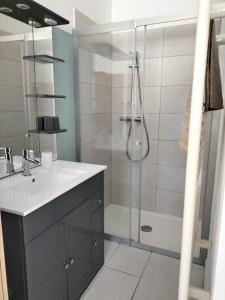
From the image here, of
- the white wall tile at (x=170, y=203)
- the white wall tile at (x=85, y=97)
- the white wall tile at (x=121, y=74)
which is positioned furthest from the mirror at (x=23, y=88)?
the white wall tile at (x=170, y=203)

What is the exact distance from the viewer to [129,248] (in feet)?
7.41

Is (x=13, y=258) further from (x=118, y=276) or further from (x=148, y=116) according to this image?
(x=148, y=116)

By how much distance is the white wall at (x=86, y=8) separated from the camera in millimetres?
1815

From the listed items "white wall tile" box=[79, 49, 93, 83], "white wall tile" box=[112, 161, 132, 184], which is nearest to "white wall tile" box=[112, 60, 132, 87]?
"white wall tile" box=[79, 49, 93, 83]

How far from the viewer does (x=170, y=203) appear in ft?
9.18

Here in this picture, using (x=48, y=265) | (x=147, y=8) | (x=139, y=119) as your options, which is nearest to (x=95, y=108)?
(x=139, y=119)

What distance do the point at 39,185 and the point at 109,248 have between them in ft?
3.59

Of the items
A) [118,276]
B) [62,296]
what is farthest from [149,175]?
[62,296]

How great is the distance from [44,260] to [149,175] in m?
1.84

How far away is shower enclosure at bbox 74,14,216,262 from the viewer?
7.65 feet

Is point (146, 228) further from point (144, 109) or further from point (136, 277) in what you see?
point (144, 109)

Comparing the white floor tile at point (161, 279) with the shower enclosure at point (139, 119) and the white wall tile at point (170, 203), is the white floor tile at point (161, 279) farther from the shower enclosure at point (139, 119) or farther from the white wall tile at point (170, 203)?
the white wall tile at point (170, 203)

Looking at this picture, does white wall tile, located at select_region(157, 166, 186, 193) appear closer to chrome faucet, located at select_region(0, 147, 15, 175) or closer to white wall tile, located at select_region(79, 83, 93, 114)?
white wall tile, located at select_region(79, 83, 93, 114)

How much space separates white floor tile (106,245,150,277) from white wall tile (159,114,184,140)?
51.0 inches
